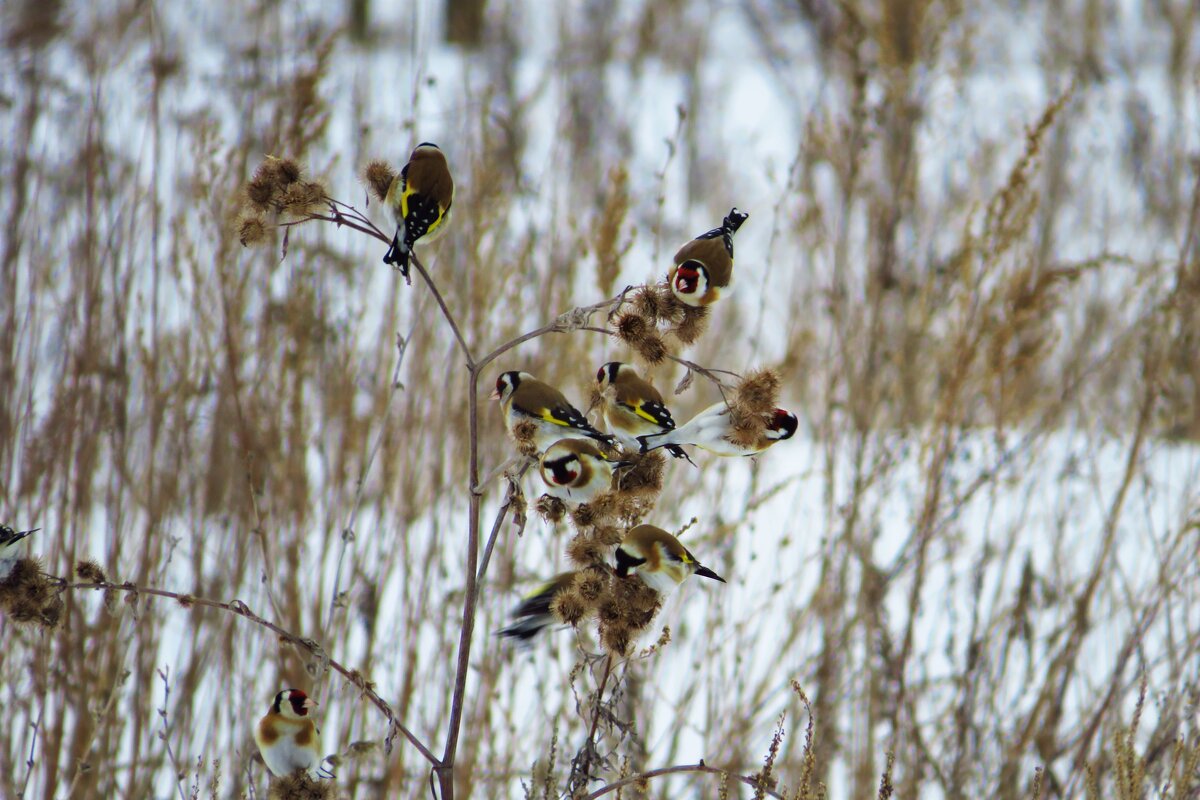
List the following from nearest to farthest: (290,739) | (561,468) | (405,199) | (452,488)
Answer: (561,468)
(405,199)
(290,739)
(452,488)

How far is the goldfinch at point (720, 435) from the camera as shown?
1.11 metres

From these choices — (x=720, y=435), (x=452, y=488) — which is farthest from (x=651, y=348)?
(x=452, y=488)

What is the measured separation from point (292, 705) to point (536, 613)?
0.33 m

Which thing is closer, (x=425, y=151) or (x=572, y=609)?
(x=572, y=609)

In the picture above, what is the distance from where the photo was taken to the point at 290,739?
1.28m

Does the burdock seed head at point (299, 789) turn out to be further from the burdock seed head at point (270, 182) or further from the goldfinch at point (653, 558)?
the burdock seed head at point (270, 182)

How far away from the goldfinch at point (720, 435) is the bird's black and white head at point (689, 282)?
0.44 feet

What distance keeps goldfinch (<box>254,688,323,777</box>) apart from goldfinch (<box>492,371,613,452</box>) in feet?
1.48

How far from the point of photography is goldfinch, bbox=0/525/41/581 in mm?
1087

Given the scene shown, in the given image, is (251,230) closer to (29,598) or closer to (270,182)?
(270,182)

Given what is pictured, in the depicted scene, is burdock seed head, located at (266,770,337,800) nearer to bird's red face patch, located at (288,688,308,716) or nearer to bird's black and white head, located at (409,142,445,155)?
bird's red face patch, located at (288,688,308,716)

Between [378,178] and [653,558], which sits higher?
[378,178]

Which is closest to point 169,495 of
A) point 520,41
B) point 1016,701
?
A: point 1016,701

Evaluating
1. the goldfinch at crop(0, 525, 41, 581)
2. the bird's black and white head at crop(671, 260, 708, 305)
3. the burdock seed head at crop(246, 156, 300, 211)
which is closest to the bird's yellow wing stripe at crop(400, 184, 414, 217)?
the burdock seed head at crop(246, 156, 300, 211)
